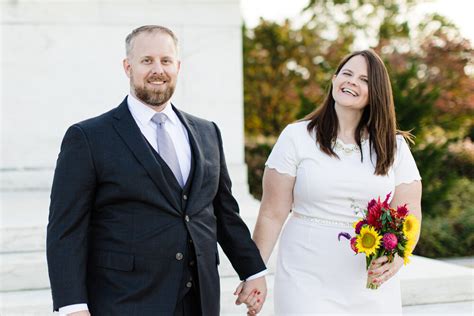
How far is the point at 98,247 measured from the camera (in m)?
3.04

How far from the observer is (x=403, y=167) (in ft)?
12.5

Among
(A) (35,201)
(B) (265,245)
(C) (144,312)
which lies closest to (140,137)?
(C) (144,312)

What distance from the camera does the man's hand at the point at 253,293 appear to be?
11.5 feet

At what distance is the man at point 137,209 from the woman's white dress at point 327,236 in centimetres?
66

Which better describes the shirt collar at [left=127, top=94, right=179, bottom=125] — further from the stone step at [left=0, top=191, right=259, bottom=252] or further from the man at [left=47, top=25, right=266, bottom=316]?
the stone step at [left=0, top=191, right=259, bottom=252]

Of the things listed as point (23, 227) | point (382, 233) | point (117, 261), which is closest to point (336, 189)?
point (382, 233)

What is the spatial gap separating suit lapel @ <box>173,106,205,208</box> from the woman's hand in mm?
994

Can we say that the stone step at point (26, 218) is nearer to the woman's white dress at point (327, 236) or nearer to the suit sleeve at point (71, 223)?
the woman's white dress at point (327, 236)

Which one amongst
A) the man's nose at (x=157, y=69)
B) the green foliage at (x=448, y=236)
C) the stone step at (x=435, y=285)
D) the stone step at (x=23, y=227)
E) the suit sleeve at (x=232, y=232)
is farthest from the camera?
the green foliage at (x=448, y=236)

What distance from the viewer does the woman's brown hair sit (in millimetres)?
3730

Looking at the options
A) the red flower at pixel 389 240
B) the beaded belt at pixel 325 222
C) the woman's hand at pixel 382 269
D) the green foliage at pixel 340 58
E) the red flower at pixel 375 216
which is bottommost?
the woman's hand at pixel 382 269

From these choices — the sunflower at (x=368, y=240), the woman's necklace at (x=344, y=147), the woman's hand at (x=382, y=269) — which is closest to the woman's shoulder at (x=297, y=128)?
the woman's necklace at (x=344, y=147)

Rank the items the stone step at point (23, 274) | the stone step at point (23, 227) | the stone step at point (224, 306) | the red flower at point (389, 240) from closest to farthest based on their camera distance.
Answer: the red flower at point (389, 240) < the stone step at point (224, 306) < the stone step at point (23, 274) < the stone step at point (23, 227)

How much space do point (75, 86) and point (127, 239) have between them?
195 inches
